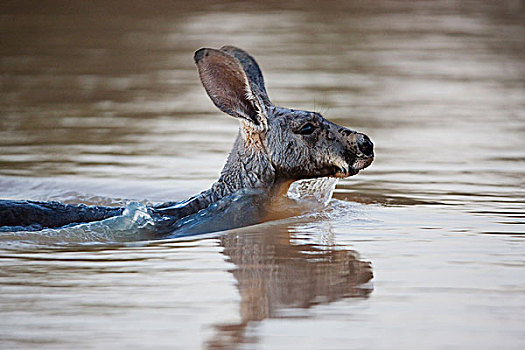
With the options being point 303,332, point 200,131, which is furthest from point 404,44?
point 303,332

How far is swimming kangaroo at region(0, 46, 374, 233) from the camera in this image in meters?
6.45

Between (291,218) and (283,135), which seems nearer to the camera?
(283,135)

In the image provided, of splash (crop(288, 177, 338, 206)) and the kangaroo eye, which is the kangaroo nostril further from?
splash (crop(288, 177, 338, 206))

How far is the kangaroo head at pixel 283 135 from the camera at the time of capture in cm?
648

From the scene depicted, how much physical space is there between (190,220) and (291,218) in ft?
2.32

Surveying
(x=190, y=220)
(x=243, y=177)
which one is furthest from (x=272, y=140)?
(x=190, y=220)

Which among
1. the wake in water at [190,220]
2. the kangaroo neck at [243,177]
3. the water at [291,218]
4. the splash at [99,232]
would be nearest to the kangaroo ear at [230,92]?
the kangaroo neck at [243,177]

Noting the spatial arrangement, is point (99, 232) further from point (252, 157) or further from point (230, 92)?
point (230, 92)

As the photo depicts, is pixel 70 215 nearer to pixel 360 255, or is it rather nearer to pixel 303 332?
pixel 360 255

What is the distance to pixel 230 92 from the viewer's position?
655 cm

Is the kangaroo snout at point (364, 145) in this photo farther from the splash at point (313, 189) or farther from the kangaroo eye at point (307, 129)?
the splash at point (313, 189)

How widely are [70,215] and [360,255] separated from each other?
1.97m

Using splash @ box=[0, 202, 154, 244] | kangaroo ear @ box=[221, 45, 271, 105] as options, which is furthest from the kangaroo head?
splash @ box=[0, 202, 154, 244]

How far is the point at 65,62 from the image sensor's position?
14.4 m
